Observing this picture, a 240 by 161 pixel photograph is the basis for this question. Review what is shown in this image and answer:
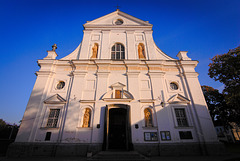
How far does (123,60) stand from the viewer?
12211 millimetres

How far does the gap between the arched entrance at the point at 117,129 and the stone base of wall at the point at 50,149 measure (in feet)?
3.87

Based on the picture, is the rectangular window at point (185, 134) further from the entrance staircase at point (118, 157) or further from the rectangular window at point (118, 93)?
the rectangular window at point (118, 93)

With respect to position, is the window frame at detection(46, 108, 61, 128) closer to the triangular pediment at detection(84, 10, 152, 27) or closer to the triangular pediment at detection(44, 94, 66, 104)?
the triangular pediment at detection(44, 94, 66, 104)

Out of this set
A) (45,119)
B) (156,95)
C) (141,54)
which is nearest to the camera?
(45,119)

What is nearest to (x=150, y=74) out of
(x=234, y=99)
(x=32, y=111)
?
(x=234, y=99)

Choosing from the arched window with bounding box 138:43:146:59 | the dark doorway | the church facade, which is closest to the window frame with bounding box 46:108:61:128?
the church facade

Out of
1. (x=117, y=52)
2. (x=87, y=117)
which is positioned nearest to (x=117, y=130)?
(x=87, y=117)

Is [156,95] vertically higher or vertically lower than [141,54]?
lower

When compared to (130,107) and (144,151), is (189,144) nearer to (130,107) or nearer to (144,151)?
(144,151)

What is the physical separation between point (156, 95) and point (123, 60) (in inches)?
189

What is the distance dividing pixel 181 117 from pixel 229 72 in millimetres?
6324

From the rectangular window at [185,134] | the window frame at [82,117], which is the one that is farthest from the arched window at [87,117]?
the rectangular window at [185,134]

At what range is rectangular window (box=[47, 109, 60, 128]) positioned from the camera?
993 centimetres

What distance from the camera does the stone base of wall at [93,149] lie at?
8.60 metres
